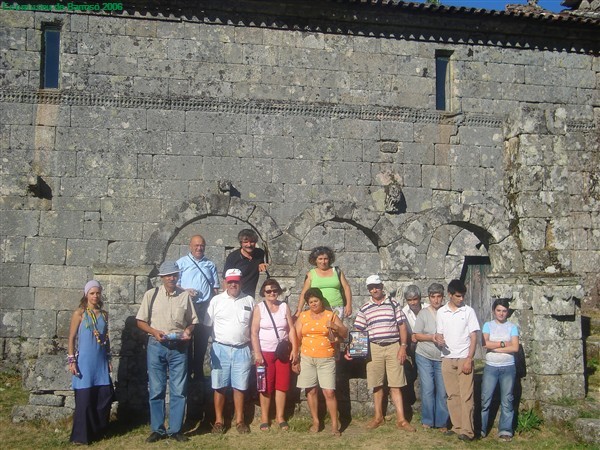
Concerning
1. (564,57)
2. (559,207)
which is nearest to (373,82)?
(564,57)

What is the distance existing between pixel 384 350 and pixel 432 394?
28.2 inches

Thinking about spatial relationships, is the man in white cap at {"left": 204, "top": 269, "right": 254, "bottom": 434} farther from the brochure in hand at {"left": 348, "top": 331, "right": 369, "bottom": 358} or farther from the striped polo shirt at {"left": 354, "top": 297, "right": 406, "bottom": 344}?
the striped polo shirt at {"left": 354, "top": 297, "right": 406, "bottom": 344}

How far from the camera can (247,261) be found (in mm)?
7516

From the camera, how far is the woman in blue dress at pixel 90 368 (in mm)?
6418

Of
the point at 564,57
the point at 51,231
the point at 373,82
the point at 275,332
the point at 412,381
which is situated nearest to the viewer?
the point at 275,332

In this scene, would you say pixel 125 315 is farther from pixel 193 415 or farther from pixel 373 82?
pixel 373 82

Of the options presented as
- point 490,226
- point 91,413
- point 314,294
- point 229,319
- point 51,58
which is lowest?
point 91,413

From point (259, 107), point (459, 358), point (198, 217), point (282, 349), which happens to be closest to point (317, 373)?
point (282, 349)


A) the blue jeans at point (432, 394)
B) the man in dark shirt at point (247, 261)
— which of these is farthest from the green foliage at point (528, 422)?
the man in dark shirt at point (247, 261)

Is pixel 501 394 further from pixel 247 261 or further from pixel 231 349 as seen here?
pixel 247 261

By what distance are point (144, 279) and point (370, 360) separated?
2636mm

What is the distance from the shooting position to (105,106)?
10.7 metres

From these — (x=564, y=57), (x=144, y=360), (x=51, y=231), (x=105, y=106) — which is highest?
(x=564, y=57)

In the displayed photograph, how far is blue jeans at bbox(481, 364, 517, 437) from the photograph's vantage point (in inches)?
272
